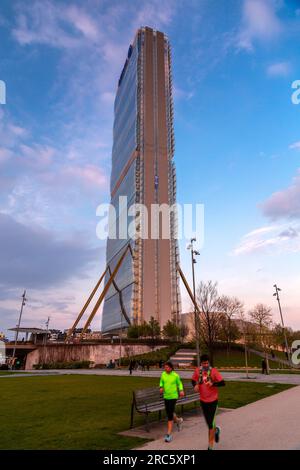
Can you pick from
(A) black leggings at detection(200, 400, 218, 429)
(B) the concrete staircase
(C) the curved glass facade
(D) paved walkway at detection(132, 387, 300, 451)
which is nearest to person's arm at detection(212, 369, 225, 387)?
(A) black leggings at detection(200, 400, 218, 429)

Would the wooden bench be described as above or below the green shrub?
above

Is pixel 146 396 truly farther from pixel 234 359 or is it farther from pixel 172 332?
pixel 172 332

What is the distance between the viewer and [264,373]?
3055 cm

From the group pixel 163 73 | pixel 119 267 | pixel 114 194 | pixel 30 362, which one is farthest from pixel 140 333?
pixel 163 73

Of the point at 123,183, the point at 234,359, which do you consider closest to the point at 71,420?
the point at 234,359

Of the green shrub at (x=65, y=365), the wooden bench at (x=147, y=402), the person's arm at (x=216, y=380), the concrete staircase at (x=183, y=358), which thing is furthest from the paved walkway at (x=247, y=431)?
the green shrub at (x=65, y=365)

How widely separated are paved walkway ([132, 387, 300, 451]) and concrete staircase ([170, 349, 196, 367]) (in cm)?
3917

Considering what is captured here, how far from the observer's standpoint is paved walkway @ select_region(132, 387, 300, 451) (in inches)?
261

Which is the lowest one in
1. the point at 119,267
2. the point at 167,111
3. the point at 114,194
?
the point at 119,267

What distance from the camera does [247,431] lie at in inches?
308

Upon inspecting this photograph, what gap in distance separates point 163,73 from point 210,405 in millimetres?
139215

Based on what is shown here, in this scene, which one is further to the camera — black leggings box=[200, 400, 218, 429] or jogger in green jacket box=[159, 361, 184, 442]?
jogger in green jacket box=[159, 361, 184, 442]

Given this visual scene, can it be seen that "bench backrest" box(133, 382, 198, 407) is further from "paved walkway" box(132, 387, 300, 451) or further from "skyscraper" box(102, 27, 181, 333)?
"skyscraper" box(102, 27, 181, 333)
